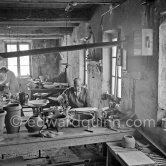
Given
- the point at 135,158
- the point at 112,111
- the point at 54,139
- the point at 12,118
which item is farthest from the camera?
the point at 112,111

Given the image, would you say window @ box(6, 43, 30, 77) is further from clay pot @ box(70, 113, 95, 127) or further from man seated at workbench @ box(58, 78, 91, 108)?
clay pot @ box(70, 113, 95, 127)

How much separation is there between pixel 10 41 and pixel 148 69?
11601mm

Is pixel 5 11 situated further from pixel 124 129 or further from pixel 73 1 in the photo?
pixel 124 129

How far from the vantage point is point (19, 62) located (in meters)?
14.4

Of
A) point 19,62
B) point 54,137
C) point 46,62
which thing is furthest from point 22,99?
point 46,62

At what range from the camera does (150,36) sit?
3291 mm

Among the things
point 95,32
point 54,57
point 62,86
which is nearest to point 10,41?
point 54,57

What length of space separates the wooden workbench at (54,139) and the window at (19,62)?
11.2 metres

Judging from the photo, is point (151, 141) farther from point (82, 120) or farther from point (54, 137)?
point (54, 137)

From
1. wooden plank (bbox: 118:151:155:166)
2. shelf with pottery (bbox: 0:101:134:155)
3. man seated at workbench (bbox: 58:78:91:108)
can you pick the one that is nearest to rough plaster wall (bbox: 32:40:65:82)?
man seated at workbench (bbox: 58:78:91:108)

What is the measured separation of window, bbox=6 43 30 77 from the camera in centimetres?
1414

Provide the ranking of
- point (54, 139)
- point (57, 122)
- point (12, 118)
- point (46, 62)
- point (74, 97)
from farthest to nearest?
point (46, 62) → point (74, 97) → point (57, 122) → point (12, 118) → point (54, 139)

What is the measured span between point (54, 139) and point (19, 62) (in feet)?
38.4

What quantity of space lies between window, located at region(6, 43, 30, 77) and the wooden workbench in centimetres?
1124
